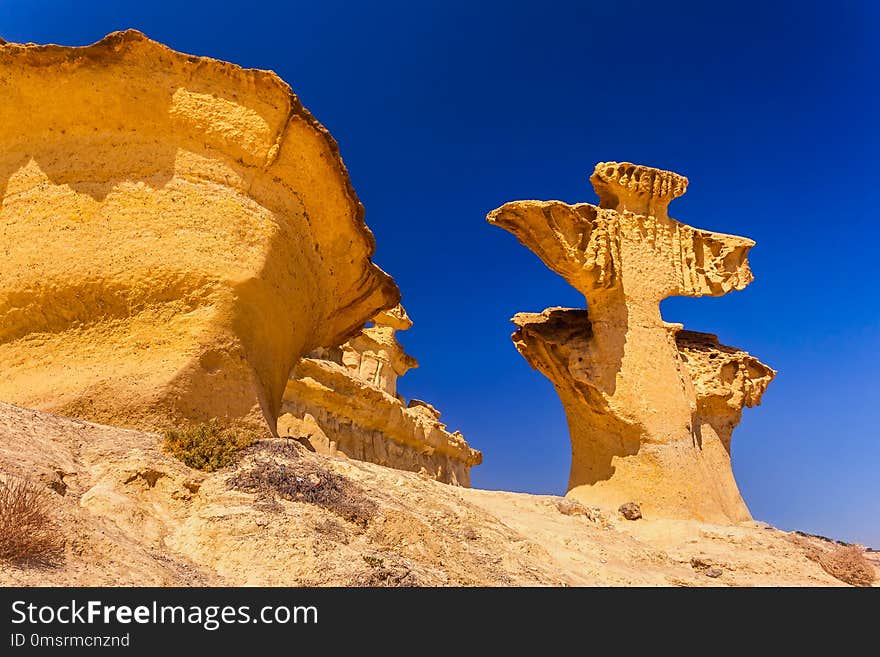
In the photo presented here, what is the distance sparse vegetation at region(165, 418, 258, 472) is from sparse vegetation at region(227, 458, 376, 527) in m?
0.18

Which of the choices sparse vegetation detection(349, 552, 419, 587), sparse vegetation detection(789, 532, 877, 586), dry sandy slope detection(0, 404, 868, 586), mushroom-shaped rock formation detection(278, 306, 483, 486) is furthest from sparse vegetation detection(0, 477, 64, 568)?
sparse vegetation detection(789, 532, 877, 586)

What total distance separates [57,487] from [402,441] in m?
13.0

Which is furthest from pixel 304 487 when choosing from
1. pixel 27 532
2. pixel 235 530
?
pixel 27 532

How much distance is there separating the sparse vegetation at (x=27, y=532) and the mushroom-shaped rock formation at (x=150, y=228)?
244cm

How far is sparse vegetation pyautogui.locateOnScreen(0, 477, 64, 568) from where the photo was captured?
2.79 m

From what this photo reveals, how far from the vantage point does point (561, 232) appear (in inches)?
598

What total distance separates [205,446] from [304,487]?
76 cm

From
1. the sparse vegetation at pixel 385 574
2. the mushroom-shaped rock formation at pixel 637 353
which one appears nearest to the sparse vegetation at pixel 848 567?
the mushroom-shaped rock formation at pixel 637 353

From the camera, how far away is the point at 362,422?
15.1m

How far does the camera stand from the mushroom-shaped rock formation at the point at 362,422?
1359cm

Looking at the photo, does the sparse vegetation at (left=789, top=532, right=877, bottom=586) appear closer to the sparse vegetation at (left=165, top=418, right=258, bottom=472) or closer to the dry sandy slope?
the dry sandy slope

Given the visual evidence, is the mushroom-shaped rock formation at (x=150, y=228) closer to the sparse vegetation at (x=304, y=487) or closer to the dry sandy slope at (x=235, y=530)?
the dry sandy slope at (x=235, y=530)

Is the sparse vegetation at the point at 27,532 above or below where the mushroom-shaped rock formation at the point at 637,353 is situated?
below
